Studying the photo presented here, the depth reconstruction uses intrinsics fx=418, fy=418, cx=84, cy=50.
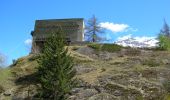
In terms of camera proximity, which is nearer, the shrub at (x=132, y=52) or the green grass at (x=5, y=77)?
the green grass at (x=5, y=77)

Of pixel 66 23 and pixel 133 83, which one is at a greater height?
pixel 66 23

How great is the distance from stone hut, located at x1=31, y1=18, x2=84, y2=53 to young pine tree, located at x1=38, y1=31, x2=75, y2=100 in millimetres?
20596

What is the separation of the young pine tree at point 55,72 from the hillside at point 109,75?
6.96ft

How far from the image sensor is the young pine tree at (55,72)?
1624 inches

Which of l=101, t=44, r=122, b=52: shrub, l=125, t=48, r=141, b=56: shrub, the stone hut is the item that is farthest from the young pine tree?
the stone hut

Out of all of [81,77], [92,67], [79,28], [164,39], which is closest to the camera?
[81,77]

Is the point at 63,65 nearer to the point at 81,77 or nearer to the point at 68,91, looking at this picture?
the point at 68,91

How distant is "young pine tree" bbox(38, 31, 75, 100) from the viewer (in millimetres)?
41250

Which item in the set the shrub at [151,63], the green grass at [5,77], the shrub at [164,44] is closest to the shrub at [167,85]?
the shrub at [151,63]

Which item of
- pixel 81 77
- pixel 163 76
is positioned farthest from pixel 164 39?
pixel 81 77

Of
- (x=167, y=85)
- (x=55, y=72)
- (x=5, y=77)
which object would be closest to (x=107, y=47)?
(x=5, y=77)

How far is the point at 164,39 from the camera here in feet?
197

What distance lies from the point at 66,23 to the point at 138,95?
27.6 metres

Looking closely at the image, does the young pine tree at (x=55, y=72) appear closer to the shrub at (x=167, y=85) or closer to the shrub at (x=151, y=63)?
the shrub at (x=167, y=85)
